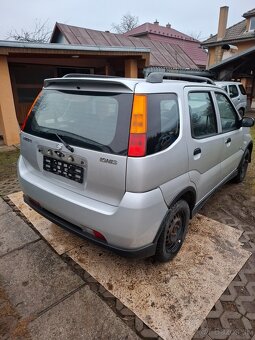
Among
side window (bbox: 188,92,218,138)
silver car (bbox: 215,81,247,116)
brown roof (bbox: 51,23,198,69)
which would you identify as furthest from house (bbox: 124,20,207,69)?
side window (bbox: 188,92,218,138)

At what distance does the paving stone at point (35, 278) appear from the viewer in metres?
2.07

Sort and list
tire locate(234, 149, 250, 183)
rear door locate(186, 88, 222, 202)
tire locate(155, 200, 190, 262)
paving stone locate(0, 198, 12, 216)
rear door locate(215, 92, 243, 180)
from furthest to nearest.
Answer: tire locate(234, 149, 250, 183) → paving stone locate(0, 198, 12, 216) → rear door locate(215, 92, 243, 180) → rear door locate(186, 88, 222, 202) → tire locate(155, 200, 190, 262)

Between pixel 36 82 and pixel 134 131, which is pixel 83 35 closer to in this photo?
pixel 36 82

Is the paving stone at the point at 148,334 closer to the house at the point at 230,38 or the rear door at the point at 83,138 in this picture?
the rear door at the point at 83,138

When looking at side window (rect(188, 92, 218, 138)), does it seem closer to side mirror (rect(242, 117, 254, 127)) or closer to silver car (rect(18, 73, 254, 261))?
silver car (rect(18, 73, 254, 261))

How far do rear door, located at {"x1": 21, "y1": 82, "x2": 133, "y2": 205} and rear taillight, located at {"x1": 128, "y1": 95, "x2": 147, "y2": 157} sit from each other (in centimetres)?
4

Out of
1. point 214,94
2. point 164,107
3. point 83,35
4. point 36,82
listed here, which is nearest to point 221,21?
point 83,35

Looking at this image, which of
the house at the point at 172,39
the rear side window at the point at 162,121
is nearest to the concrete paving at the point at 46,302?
the rear side window at the point at 162,121

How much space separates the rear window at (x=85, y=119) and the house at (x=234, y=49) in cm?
1372

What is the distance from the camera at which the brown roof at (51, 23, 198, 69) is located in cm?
1325

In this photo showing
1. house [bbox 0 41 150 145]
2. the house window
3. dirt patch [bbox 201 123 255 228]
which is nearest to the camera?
dirt patch [bbox 201 123 255 228]

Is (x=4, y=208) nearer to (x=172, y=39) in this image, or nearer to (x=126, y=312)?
(x=126, y=312)

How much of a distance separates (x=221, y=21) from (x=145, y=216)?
22.7 meters

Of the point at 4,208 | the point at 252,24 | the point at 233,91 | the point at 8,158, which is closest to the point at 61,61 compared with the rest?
the point at 8,158
